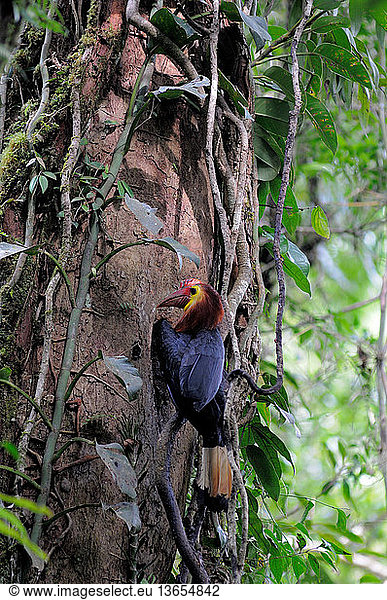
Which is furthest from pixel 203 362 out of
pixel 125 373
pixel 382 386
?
pixel 382 386

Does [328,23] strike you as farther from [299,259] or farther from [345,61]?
[299,259]

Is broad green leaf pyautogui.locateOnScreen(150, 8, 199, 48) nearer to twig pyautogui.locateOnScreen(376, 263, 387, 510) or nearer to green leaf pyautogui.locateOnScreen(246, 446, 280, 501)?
green leaf pyautogui.locateOnScreen(246, 446, 280, 501)

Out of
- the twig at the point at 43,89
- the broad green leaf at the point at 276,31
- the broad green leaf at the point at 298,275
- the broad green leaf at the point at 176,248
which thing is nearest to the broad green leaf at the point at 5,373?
the broad green leaf at the point at 176,248

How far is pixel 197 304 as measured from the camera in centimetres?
84

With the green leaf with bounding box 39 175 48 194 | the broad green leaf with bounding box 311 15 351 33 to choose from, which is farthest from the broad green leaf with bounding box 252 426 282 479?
the broad green leaf with bounding box 311 15 351 33

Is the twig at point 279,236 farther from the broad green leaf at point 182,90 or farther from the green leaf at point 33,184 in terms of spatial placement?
the green leaf at point 33,184

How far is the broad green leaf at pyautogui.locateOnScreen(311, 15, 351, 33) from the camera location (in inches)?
46.3

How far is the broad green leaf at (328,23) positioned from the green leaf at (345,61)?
0.13 ft

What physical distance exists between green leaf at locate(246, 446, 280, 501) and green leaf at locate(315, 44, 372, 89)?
77cm

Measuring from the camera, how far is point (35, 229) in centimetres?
96

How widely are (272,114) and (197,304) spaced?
0.55 metres

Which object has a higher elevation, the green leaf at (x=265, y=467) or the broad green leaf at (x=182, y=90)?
the broad green leaf at (x=182, y=90)

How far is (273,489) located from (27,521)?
0.53 meters

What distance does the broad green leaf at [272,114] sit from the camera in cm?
119
